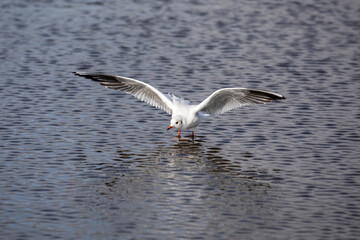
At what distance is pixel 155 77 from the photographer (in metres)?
17.2

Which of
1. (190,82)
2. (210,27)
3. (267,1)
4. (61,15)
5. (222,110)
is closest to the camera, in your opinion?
(222,110)

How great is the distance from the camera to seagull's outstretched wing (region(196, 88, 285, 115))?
41.4ft

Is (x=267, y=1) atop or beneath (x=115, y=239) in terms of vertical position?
atop

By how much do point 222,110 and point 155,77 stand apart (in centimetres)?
415

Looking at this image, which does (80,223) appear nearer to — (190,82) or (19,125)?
(19,125)

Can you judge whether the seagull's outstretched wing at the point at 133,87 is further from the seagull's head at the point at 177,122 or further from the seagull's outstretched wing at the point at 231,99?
the seagull's outstretched wing at the point at 231,99

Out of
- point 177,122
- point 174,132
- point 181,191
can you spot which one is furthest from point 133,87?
point 181,191

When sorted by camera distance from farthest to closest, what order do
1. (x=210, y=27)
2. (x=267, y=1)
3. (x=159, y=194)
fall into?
(x=267, y=1) < (x=210, y=27) < (x=159, y=194)

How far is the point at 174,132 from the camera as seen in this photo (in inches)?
557

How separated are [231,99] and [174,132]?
5.15ft

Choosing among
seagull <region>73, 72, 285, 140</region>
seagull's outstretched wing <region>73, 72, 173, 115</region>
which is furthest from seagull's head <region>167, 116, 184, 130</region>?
seagull's outstretched wing <region>73, 72, 173, 115</region>

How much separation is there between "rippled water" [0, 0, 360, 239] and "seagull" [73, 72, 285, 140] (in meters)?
0.44

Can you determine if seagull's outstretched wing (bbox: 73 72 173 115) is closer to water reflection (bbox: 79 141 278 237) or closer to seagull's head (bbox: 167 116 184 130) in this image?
seagull's head (bbox: 167 116 184 130)

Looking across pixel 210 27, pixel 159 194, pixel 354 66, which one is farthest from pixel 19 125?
pixel 210 27
